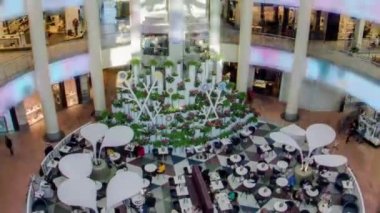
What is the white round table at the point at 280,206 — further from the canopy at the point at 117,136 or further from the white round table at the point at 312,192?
the canopy at the point at 117,136

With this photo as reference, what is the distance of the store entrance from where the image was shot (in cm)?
2941

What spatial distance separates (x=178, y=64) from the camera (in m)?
25.7

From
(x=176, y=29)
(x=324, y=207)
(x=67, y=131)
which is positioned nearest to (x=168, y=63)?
(x=176, y=29)

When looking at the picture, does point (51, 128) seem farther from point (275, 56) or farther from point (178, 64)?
point (275, 56)

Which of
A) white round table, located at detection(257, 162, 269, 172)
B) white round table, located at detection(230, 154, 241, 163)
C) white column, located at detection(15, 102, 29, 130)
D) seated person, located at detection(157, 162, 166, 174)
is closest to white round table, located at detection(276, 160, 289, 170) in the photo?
white round table, located at detection(257, 162, 269, 172)

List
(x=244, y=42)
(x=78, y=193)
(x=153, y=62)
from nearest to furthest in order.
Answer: (x=78, y=193) < (x=153, y=62) < (x=244, y=42)

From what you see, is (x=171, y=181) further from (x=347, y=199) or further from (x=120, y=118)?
(x=347, y=199)

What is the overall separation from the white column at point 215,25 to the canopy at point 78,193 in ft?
39.0

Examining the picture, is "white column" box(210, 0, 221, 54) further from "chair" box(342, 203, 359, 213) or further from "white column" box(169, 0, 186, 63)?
"chair" box(342, 203, 359, 213)

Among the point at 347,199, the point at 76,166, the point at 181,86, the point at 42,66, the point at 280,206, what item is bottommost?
the point at 280,206

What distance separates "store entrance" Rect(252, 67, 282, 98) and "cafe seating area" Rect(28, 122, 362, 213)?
214 inches

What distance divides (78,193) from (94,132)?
179 inches

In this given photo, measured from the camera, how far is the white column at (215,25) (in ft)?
87.7

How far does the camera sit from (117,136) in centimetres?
2205
